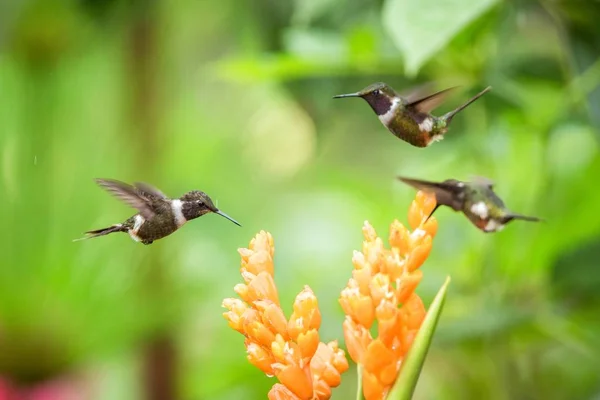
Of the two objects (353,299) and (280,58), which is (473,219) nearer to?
(353,299)

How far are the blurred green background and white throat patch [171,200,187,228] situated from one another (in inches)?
5.6

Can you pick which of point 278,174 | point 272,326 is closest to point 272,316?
point 272,326

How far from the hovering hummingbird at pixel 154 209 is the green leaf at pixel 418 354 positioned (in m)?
0.06

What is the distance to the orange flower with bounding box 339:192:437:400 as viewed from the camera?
0.71 feet

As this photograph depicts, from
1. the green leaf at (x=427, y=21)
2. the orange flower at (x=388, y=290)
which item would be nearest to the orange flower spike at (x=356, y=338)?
the orange flower at (x=388, y=290)

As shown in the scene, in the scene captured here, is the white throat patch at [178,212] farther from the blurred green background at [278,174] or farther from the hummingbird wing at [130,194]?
the blurred green background at [278,174]

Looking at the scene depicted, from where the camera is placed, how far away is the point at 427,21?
1.17 ft

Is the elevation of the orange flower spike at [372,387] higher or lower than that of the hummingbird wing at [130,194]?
lower

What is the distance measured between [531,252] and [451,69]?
0.15m

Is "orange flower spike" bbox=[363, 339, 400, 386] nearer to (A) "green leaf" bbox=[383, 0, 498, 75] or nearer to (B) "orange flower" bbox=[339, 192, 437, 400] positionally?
(B) "orange flower" bbox=[339, 192, 437, 400]

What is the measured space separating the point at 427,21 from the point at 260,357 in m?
0.19

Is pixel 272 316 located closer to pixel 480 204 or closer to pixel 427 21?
pixel 480 204

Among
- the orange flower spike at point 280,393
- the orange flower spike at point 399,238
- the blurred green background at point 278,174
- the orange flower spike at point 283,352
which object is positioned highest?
the orange flower spike at point 399,238

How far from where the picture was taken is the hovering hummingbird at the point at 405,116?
0.81 feet
